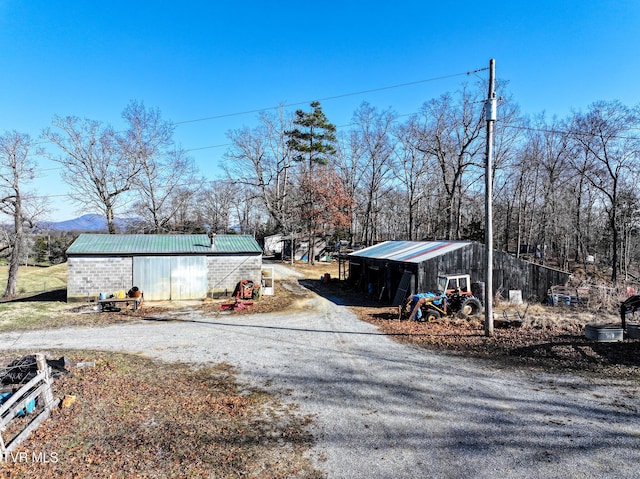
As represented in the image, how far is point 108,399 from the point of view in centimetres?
761

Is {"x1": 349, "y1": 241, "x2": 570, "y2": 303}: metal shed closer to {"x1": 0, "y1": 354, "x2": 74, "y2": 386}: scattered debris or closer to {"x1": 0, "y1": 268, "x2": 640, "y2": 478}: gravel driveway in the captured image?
{"x1": 0, "y1": 268, "x2": 640, "y2": 478}: gravel driveway

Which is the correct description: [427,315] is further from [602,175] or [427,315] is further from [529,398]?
[602,175]

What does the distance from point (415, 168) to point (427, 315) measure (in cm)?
2971

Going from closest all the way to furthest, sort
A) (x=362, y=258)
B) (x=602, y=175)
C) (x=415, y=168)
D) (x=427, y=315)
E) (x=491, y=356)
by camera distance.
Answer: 1. (x=491, y=356)
2. (x=427, y=315)
3. (x=362, y=258)
4. (x=602, y=175)
5. (x=415, y=168)

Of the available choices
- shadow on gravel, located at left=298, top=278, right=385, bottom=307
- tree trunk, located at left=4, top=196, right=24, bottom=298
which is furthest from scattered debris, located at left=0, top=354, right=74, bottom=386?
tree trunk, located at left=4, top=196, right=24, bottom=298

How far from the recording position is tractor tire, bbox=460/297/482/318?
1577 centimetres

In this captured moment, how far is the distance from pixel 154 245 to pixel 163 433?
16666mm

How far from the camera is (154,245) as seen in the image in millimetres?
21234

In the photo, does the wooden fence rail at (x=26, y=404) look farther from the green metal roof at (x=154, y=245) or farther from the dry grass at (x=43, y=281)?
the dry grass at (x=43, y=281)

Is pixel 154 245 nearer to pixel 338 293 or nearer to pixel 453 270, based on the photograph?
pixel 338 293

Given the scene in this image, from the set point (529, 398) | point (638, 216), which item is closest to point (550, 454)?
point (529, 398)

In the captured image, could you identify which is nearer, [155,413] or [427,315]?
[155,413]

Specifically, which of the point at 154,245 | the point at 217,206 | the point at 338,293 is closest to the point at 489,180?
the point at 338,293

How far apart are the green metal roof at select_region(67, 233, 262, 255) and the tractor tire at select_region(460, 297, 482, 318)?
11717 millimetres
